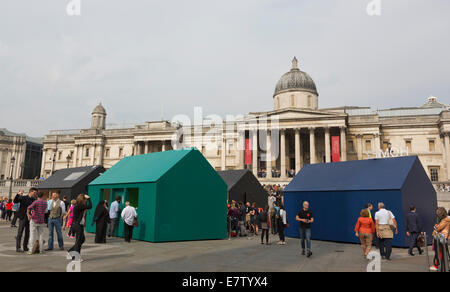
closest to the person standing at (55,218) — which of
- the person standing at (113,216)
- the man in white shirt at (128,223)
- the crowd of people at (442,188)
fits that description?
the man in white shirt at (128,223)

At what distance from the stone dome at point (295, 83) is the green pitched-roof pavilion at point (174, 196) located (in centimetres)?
3864

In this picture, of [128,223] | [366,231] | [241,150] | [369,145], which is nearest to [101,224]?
[128,223]

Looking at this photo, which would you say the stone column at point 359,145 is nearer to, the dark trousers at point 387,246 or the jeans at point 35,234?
the dark trousers at point 387,246

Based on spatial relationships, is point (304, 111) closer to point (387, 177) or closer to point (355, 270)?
point (387, 177)

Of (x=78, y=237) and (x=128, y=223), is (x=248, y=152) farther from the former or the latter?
(x=78, y=237)

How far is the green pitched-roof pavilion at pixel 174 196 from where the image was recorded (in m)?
12.7

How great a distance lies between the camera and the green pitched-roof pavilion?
1266cm

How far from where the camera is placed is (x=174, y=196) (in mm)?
13062

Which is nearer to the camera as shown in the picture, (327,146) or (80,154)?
(327,146)

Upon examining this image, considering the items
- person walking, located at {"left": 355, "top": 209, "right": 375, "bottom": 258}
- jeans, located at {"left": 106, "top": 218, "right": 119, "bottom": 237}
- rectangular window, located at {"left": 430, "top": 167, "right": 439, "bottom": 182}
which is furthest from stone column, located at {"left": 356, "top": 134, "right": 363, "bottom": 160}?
jeans, located at {"left": 106, "top": 218, "right": 119, "bottom": 237}

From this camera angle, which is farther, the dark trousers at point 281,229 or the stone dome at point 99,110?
the stone dome at point 99,110

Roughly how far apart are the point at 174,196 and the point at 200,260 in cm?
465
